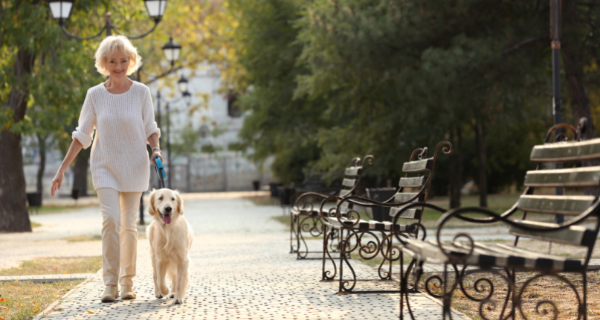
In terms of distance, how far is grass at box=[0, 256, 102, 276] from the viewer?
865 cm

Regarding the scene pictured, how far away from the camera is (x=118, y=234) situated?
6082mm

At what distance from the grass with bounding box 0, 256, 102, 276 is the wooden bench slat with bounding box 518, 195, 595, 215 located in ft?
17.6

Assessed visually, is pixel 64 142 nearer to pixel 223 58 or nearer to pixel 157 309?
pixel 223 58

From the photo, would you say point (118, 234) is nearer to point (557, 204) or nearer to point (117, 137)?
point (117, 137)

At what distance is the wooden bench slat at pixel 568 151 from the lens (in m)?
4.37

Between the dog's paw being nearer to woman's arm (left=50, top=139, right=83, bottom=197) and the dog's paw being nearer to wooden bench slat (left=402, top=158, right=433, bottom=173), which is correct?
woman's arm (left=50, top=139, right=83, bottom=197)

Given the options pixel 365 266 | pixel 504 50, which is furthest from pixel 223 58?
pixel 365 266

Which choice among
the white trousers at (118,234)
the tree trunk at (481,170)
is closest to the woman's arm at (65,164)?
the white trousers at (118,234)

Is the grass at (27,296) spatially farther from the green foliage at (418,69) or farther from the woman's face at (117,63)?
the green foliage at (418,69)

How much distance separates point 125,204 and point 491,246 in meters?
3.11

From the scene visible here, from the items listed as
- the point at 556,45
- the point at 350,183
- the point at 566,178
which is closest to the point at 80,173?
the point at 556,45

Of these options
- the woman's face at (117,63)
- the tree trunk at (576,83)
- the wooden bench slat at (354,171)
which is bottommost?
the wooden bench slat at (354,171)

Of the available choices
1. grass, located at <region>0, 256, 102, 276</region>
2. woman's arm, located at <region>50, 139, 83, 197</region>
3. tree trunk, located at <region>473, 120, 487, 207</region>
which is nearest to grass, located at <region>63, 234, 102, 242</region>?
grass, located at <region>0, 256, 102, 276</region>

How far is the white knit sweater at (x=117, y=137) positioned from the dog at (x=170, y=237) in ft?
1.37
